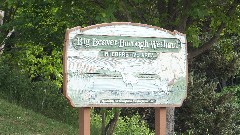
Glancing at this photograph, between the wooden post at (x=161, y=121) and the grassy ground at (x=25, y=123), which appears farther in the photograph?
the grassy ground at (x=25, y=123)

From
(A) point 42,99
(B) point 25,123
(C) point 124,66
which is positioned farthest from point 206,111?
(C) point 124,66

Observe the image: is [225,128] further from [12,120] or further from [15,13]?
[15,13]

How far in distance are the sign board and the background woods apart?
57.8 inches

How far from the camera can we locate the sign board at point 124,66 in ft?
18.0

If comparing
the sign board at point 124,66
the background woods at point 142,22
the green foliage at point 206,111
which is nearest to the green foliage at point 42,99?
the background woods at point 142,22

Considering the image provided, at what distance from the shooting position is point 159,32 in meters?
5.89

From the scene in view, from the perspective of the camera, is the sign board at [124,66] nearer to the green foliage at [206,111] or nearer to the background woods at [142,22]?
the background woods at [142,22]

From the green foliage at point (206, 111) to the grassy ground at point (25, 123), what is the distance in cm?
347

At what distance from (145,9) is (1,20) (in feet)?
24.1

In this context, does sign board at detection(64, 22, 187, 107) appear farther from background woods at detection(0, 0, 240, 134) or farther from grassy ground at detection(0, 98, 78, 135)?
grassy ground at detection(0, 98, 78, 135)

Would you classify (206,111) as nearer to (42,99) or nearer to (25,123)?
(42,99)

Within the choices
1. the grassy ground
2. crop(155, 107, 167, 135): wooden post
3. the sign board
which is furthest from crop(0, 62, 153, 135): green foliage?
the sign board

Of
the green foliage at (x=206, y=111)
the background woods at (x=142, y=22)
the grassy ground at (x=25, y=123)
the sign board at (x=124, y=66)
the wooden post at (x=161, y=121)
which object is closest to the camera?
the sign board at (x=124, y=66)

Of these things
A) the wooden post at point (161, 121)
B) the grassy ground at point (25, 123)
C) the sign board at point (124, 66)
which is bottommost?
the grassy ground at point (25, 123)
